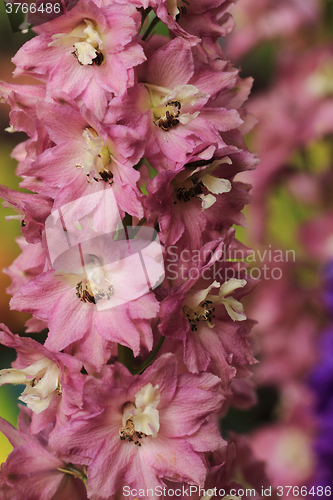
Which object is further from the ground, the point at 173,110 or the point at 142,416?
the point at 173,110

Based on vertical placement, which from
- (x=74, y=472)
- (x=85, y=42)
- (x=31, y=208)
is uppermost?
(x=85, y=42)

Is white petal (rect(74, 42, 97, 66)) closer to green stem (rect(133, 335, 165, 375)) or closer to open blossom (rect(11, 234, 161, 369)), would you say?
open blossom (rect(11, 234, 161, 369))

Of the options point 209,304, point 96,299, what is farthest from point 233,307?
point 96,299

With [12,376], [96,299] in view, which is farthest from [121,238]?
[12,376]

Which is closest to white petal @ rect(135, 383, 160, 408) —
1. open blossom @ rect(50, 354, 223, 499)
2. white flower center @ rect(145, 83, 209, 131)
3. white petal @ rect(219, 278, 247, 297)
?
open blossom @ rect(50, 354, 223, 499)

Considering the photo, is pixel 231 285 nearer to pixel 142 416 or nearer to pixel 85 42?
pixel 142 416

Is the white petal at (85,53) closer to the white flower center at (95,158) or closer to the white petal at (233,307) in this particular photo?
the white flower center at (95,158)

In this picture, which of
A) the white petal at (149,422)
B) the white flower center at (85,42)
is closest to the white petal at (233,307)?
the white petal at (149,422)
